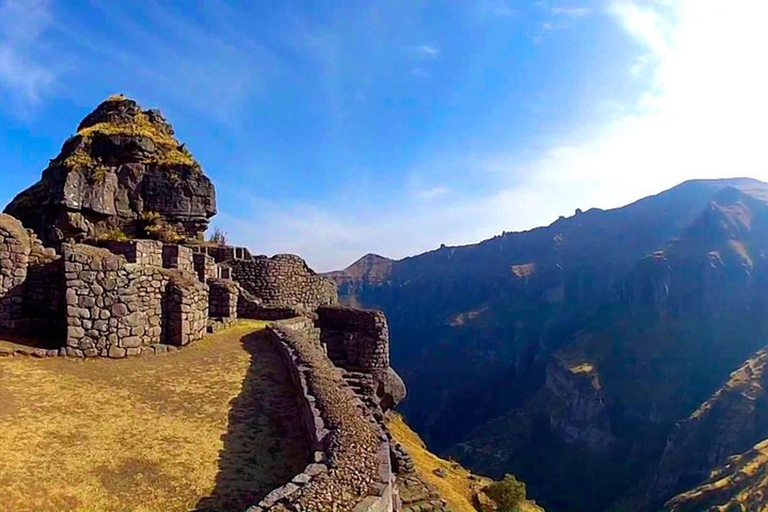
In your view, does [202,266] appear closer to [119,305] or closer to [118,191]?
[119,305]

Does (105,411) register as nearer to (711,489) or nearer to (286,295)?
(286,295)

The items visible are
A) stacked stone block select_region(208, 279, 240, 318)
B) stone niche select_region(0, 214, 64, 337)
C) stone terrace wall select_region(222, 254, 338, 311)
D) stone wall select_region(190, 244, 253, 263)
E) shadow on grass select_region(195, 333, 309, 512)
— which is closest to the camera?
shadow on grass select_region(195, 333, 309, 512)

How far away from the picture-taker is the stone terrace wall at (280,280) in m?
26.6

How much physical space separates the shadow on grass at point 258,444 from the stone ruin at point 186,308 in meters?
0.40

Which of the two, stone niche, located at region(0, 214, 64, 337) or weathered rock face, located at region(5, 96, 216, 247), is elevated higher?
weathered rock face, located at region(5, 96, 216, 247)

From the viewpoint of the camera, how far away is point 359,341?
79.1ft

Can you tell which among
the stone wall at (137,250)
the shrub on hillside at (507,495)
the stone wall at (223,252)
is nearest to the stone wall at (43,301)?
the stone wall at (137,250)

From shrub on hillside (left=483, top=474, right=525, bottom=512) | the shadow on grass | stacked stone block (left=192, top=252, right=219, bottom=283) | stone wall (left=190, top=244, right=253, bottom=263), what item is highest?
stone wall (left=190, top=244, right=253, bottom=263)

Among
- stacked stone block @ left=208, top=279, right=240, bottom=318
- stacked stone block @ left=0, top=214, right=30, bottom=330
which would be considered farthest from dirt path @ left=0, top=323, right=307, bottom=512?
stacked stone block @ left=208, top=279, right=240, bottom=318

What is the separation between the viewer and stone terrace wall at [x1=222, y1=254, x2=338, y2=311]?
26578mm

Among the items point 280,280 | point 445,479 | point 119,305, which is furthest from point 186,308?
point 445,479

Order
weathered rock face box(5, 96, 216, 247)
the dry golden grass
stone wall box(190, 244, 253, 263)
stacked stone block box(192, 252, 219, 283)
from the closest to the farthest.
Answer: stacked stone block box(192, 252, 219, 283), the dry golden grass, stone wall box(190, 244, 253, 263), weathered rock face box(5, 96, 216, 247)

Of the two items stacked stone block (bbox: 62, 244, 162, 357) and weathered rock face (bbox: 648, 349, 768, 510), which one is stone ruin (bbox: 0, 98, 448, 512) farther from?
weathered rock face (bbox: 648, 349, 768, 510)

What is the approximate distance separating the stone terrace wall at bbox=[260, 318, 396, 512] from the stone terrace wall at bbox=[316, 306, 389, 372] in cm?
1105
